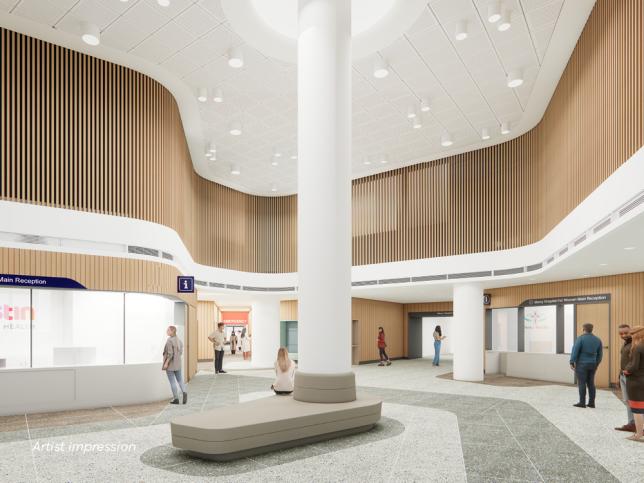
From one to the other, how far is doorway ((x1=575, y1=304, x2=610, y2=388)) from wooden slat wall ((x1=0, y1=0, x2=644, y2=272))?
2.53m

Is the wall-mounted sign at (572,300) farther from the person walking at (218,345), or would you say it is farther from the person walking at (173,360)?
the person walking at (173,360)

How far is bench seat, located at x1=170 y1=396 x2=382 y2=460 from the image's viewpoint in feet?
19.4

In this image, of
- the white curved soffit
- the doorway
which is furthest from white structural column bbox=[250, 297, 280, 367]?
the doorway

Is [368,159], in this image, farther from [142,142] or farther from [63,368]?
[63,368]

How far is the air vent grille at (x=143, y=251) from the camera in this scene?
10766 mm

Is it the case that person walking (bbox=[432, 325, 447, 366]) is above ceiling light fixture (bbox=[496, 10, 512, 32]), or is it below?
below

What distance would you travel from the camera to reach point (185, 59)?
35.8 feet

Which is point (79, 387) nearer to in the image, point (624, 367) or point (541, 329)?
point (624, 367)

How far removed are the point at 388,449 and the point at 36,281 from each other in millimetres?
6835

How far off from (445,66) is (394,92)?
1.54 metres

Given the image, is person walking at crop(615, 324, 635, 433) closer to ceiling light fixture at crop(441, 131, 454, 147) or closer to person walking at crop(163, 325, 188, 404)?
person walking at crop(163, 325, 188, 404)

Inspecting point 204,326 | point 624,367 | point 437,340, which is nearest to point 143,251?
point 624,367

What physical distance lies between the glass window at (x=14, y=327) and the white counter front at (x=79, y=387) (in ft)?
1.00

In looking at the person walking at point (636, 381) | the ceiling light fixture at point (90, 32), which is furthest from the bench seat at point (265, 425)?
the ceiling light fixture at point (90, 32)
